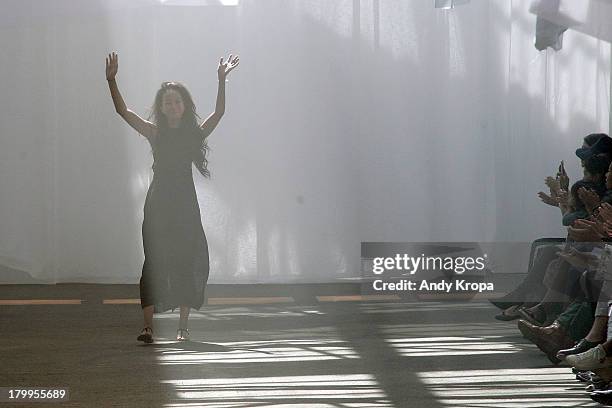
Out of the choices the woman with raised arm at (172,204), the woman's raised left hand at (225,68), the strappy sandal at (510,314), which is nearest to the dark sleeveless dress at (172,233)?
the woman with raised arm at (172,204)

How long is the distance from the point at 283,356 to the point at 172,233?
70 cm

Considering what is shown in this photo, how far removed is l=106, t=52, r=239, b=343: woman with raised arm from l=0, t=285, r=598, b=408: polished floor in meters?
0.17

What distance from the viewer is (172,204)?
4270 mm

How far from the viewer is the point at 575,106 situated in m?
6.30

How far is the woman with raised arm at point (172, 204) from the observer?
4.21 metres

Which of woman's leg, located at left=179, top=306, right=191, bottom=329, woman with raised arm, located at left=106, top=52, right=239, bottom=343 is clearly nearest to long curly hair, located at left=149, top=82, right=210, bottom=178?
woman with raised arm, located at left=106, top=52, right=239, bottom=343

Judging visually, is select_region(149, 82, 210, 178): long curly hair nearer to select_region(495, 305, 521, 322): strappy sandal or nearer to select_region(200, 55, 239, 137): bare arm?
select_region(200, 55, 239, 137): bare arm

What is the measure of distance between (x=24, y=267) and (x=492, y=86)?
9.05 ft

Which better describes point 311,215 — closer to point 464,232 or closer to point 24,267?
point 464,232

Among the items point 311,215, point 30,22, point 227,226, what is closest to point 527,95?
point 311,215

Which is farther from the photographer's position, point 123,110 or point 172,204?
point 172,204

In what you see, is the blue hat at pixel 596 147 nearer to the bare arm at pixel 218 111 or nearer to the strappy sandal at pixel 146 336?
the bare arm at pixel 218 111

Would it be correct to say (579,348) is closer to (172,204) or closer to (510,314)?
(510,314)

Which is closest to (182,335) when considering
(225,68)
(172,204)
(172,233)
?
(172,233)
